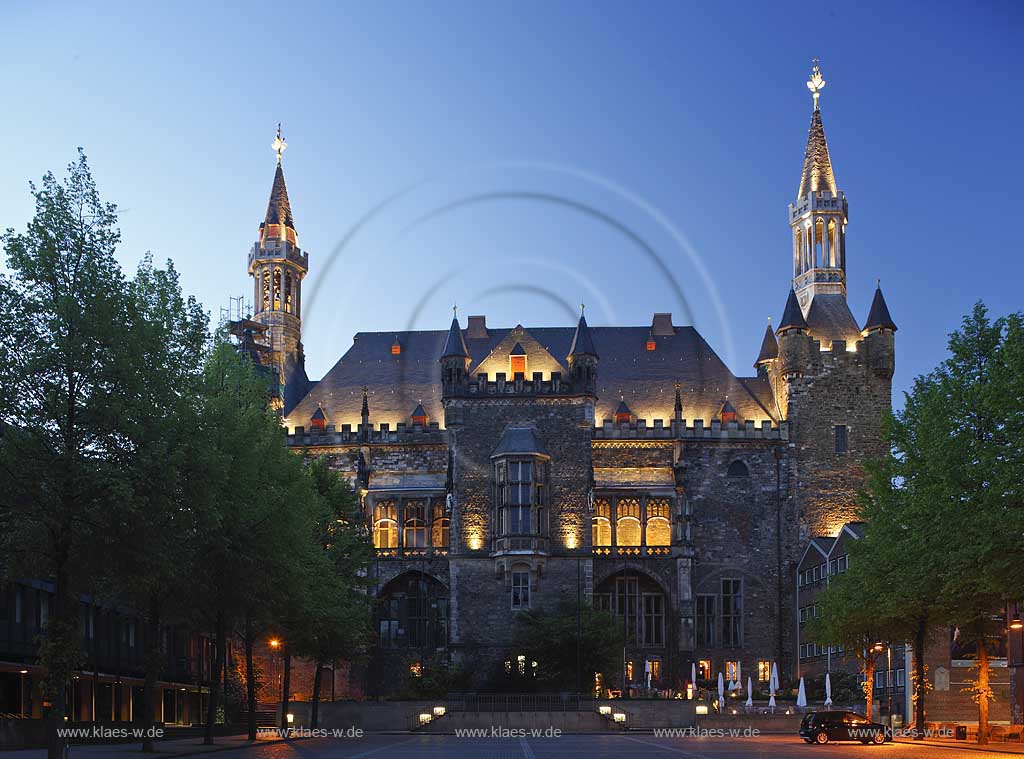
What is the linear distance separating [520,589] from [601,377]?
20.0 m

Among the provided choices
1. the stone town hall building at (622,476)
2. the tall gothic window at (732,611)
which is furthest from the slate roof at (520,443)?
the tall gothic window at (732,611)

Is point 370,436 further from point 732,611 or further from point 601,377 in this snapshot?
point 732,611

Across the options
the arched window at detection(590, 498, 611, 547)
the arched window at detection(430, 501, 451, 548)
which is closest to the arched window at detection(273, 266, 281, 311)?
the arched window at detection(430, 501, 451, 548)

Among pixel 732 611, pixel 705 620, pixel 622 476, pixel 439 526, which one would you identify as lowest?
pixel 705 620

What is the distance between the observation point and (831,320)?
94188mm

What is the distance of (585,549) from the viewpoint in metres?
82.9

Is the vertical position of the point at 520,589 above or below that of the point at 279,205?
below

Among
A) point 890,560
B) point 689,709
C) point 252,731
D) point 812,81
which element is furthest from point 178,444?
point 812,81

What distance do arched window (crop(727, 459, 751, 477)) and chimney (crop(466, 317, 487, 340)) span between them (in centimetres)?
2114

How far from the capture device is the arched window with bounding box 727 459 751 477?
89.8 m

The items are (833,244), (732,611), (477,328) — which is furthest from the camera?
(477,328)

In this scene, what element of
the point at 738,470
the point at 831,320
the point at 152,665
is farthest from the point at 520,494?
the point at 152,665

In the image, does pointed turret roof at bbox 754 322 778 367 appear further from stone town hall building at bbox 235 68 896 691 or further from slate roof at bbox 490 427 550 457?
slate roof at bbox 490 427 550 457

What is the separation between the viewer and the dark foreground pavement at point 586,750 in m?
37.8
